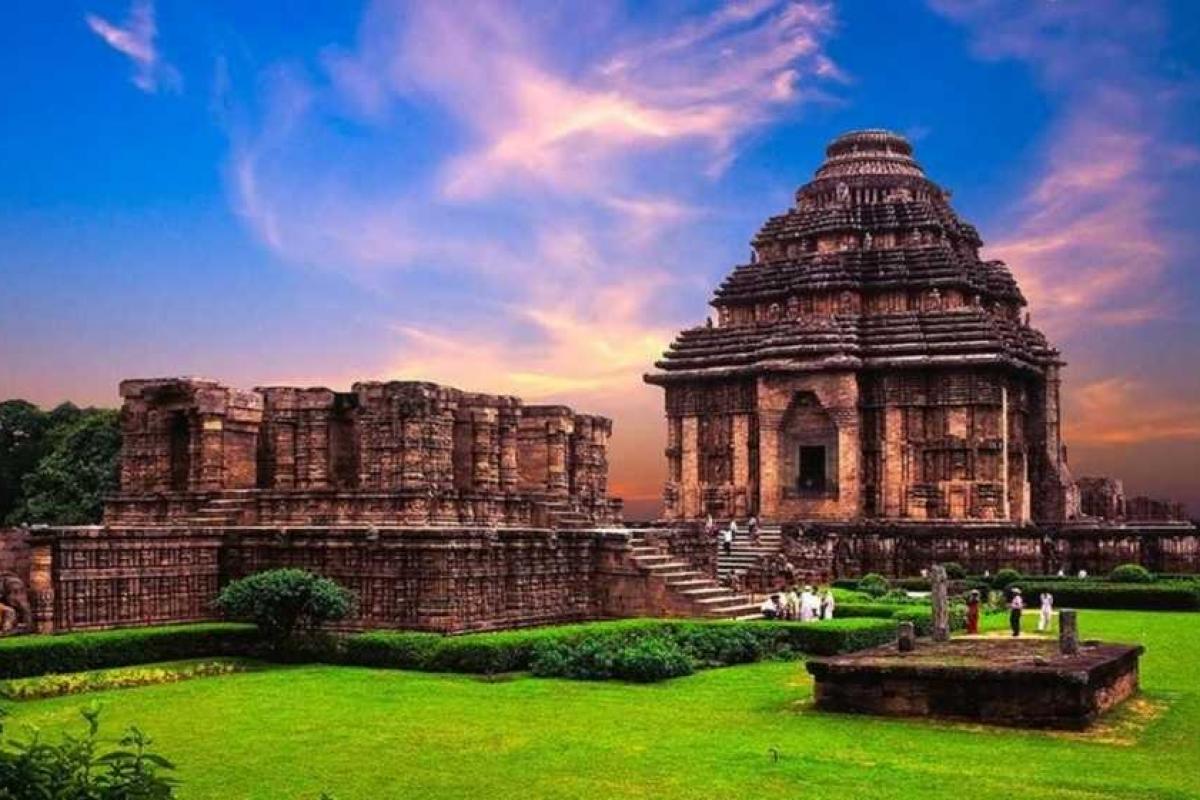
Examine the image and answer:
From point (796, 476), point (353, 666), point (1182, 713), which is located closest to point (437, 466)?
point (353, 666)

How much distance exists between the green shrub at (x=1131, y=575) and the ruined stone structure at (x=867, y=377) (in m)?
6.70

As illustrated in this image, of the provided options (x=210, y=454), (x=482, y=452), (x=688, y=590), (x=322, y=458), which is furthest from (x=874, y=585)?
(x=210, y=454)

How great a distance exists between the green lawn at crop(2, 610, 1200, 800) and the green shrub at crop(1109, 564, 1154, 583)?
1684cm

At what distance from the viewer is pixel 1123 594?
32.1 m

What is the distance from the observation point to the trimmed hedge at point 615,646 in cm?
1952

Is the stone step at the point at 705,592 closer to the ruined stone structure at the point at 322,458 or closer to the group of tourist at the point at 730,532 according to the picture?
the ruined stone structure at the point at 322,458

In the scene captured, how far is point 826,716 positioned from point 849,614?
12.7 m

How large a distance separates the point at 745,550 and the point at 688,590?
41.7 feet

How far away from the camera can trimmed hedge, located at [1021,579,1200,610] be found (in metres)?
31.5

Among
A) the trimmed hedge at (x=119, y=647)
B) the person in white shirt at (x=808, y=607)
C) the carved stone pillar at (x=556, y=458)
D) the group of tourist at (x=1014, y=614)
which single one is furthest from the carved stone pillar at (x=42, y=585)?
the group of tourist at (x=1014, y=614)

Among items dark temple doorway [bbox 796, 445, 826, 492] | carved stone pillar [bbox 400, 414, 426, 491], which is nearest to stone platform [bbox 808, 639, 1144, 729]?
carved stone pillar [bbox 400, 414, 426, 491]

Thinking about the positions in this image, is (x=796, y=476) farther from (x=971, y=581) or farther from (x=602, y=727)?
(x=602, y=727)

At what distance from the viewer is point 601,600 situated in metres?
26.9

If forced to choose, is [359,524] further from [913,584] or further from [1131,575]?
[1131,575]
